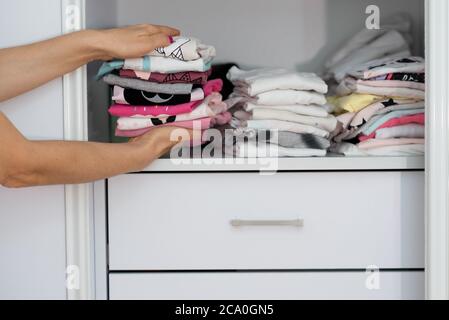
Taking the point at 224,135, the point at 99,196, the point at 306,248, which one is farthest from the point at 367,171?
the point at 99,196

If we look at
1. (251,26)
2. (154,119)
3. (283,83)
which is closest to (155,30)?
(154,119)

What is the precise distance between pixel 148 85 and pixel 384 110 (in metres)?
0.49

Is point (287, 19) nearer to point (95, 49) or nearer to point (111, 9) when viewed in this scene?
point (111, 9)

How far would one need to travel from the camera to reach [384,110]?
140 cm

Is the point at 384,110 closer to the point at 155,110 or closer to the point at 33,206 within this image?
the point at 155,110

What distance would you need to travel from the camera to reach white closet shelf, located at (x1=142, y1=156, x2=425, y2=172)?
1.31 m

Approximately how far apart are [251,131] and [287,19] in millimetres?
529

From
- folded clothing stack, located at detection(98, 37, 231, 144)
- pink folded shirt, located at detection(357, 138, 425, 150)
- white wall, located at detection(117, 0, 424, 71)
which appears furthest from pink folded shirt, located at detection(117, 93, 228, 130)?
white wall, located at detection(117, 0, 424, 71)

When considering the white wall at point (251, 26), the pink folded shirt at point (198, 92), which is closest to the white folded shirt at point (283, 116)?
the pink folded shirt at point (198, 92)

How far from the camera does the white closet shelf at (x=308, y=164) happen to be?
1309 mm

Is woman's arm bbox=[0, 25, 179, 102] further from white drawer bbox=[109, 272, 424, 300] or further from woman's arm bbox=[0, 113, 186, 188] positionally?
white drawer bbox=[109, 272, 424, 300]

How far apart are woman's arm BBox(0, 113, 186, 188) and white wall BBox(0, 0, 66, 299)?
11 cm

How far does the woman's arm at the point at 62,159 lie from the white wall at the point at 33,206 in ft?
0.36

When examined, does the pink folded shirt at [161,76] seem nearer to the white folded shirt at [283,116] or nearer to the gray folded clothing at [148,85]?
the gray folded clothing at [148,85]
